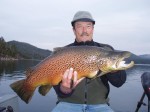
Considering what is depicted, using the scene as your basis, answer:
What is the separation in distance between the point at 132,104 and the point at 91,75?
2122 cm

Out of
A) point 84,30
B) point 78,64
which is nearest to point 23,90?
point 78,64

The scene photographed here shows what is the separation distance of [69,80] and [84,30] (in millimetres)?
1425

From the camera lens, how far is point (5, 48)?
→ 155625 mm

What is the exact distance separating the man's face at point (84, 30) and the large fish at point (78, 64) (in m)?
1.05

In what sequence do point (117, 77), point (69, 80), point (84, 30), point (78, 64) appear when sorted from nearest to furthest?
point (78, 64)
point (69, 80)
point (117, 77)
point (84, 30)

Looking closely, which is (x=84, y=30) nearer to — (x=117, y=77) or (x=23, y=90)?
(x=117, y=77)

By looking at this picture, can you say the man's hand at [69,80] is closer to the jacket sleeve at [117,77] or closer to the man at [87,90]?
the man at [87,90]

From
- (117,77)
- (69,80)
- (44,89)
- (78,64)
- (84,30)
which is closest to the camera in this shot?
(78,64)

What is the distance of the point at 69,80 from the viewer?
4.62 m

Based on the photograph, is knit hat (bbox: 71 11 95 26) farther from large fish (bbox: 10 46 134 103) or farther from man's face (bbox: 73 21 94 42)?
large fish (bbox: 10 46 134 103)

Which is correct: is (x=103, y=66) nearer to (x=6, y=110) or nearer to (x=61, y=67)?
(x=61, y=67)

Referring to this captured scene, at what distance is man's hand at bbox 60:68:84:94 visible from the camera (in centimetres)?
447

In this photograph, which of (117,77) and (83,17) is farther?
(83,17)

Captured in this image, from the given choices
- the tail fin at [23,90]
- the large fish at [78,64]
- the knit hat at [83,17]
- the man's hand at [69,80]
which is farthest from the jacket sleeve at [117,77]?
the tail fin at [23,90]
